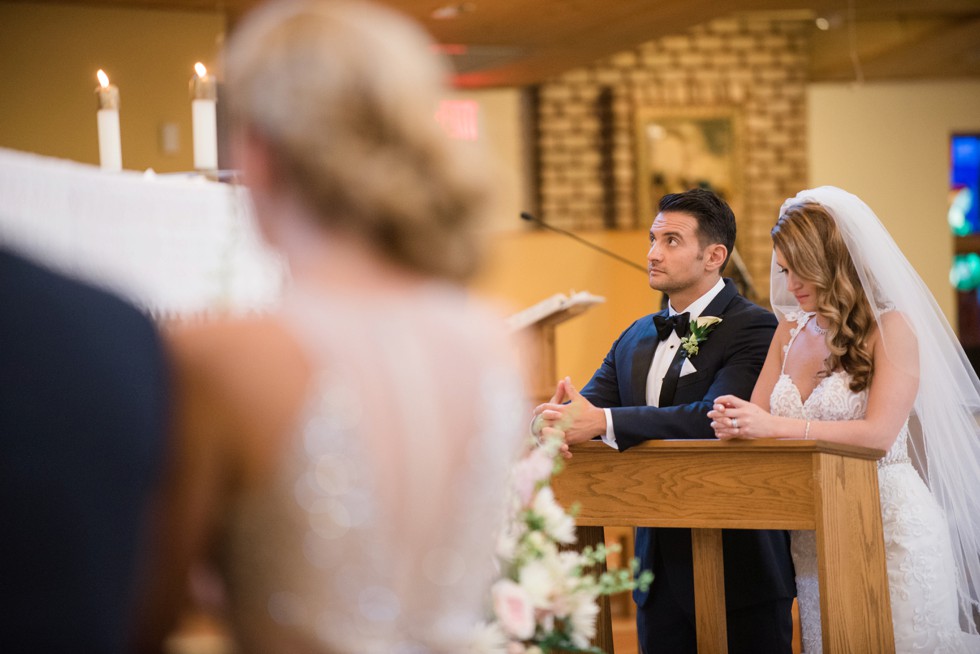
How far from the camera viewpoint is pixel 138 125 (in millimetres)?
7109

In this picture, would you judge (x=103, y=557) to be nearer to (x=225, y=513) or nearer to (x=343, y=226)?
(x=225, y=513)

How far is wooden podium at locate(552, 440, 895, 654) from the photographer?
9.54 feet

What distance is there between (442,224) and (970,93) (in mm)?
11510

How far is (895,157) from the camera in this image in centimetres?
1122

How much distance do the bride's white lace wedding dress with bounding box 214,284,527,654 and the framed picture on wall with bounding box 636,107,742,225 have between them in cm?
949

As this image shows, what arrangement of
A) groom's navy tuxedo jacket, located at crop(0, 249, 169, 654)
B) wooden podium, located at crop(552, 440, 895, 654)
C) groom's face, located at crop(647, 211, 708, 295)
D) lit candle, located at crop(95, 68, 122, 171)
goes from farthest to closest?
1. groom's face, located at crop(647, 211, 708, 295)
2. wooden podium, located at crop(552, 440, 895, 654)
3. lit candle, located at crop(95, 68, 122, 171)
4. groom's navy tuxedo jacket, located at crop(0, 249, 169, 654)

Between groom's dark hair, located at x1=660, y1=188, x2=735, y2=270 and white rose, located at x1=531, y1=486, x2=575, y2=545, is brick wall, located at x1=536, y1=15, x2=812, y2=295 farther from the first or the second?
white rose, located at x1=531, y1=486, x2=575, y2=545

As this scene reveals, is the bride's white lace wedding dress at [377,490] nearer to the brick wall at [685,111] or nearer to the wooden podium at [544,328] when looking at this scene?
the wooden podium at [544,328]

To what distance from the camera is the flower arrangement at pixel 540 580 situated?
5.91ft

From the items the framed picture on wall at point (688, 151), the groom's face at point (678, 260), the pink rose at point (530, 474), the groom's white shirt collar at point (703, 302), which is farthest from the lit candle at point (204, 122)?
the framed picture on wall at point (688, 151)

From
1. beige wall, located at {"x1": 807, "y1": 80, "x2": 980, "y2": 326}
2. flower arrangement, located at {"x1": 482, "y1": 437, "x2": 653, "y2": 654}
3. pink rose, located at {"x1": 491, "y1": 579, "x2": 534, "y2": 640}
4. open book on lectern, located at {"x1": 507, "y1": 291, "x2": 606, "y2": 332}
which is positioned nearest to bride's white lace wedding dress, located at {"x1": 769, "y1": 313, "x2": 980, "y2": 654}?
open book on lectern, located at {"x1": 507, "y1": 291, "x2": 606, "y2": 332}

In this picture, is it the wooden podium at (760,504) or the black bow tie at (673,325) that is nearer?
the wooden podium at (760,504)

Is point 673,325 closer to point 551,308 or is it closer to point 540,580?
point 551,308

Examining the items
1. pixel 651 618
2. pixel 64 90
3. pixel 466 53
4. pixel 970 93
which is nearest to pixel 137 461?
pixel 651 618
